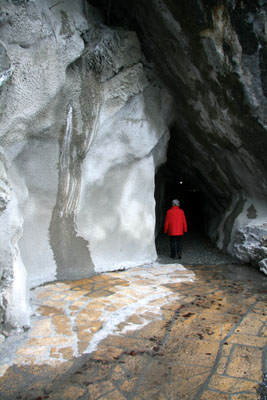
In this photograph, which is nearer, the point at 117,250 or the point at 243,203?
the point at 117,250

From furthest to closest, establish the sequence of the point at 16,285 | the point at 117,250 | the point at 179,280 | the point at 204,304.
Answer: the point at 117,250
the point at 179,280
the point at 204,304
the point at 16,285

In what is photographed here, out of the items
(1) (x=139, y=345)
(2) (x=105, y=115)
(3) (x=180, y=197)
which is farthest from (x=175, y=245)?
(3) (x=180, y=197)

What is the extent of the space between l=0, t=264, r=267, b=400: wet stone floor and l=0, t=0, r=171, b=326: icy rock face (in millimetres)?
466

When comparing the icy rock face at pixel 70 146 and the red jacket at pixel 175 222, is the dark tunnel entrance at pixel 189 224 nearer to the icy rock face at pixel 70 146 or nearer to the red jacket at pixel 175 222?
the red jacket at pixel 175 222

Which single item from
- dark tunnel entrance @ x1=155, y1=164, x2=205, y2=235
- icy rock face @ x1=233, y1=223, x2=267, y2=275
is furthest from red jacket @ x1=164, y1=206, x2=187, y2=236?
dark tunnel entrance @ x1=155, y1=164, x2=205, y2=235

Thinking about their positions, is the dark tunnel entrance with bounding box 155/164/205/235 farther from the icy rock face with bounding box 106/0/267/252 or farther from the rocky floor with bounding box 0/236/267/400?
the rocky floor with bounding box 0/236/267/400

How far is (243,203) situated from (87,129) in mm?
4064

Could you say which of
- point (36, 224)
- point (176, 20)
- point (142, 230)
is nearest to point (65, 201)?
point (36, 224)

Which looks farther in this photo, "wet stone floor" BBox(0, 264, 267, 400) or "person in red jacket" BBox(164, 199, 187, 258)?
"person in red jacket" BBox(164, 199, 187, 258)

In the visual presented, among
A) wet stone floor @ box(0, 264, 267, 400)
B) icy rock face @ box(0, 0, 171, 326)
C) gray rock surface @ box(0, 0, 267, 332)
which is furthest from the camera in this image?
gray rock surface @ box(0, 0, 267, 332)

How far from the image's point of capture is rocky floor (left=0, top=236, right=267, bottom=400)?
215 cm

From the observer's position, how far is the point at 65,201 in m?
4.81

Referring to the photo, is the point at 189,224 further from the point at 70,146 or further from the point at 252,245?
the point at 70,146

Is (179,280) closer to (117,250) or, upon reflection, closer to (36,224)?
(117,250)
